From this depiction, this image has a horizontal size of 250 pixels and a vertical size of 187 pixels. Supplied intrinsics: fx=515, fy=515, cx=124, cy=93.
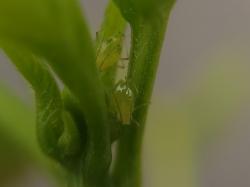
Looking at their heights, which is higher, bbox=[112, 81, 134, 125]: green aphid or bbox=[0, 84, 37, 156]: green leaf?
bbox=[112, 81, 134, 125]: green aphid

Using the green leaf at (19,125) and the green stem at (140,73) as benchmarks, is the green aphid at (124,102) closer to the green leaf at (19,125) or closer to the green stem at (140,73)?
the green stem at (140,73)

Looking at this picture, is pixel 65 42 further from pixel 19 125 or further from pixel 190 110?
pixel 190 110

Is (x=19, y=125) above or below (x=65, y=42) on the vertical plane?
below

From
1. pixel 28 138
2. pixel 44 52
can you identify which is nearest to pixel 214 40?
pixel 28 138

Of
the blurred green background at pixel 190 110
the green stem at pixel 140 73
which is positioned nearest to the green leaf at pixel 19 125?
the blurred green background at pixel 190 110

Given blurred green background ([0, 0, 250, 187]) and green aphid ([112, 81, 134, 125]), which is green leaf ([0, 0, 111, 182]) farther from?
blurred green background ([0, 0, 250, 187])

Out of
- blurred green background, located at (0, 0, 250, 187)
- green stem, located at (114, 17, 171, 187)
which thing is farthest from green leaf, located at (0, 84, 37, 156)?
green stem, located at (114, 17, 171, 187)

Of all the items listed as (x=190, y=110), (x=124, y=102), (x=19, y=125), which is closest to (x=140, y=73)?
(x=124, y=102)
